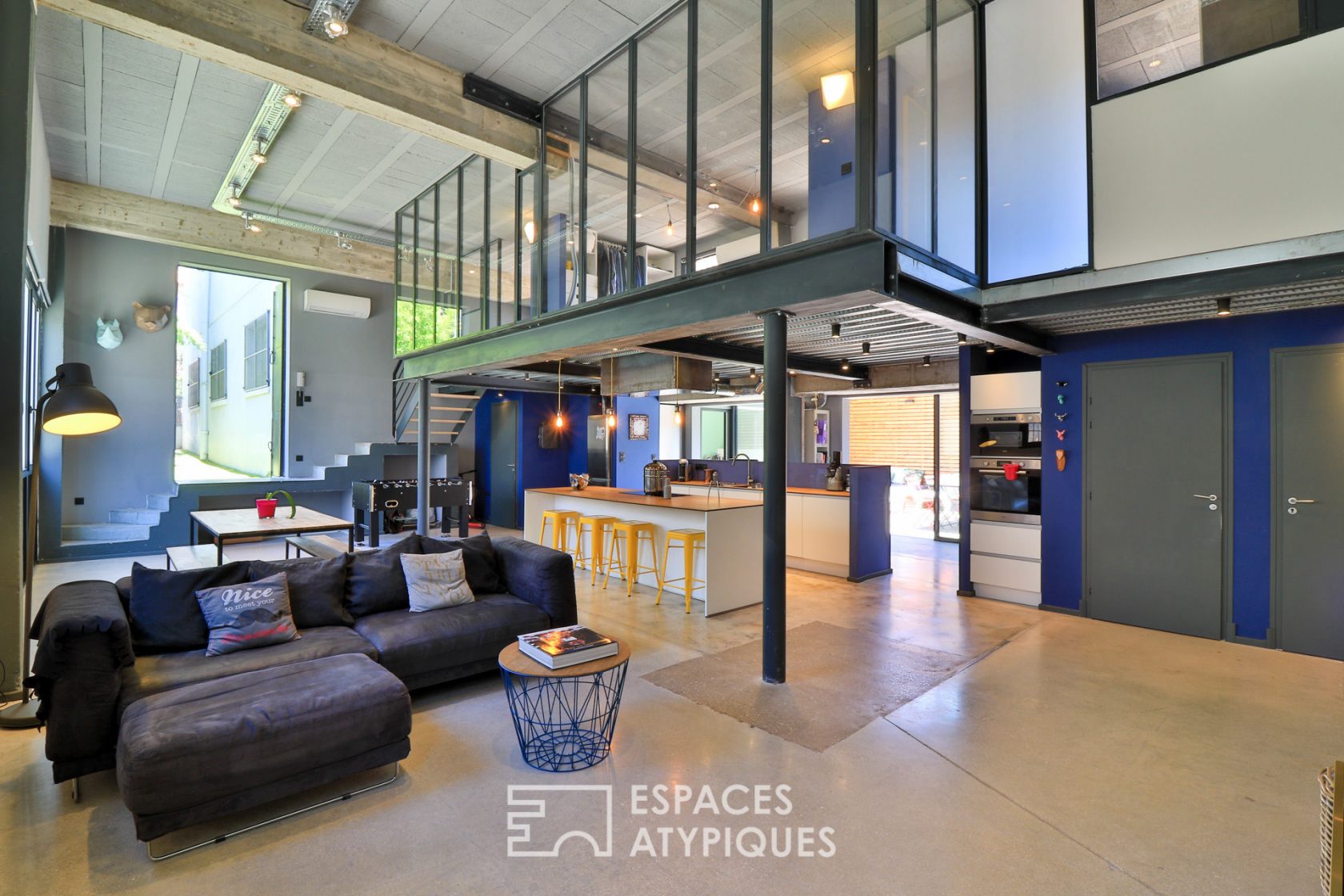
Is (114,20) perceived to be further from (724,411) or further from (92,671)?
(724,411)

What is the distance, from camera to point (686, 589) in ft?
19.0

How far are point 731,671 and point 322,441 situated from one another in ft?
27.6

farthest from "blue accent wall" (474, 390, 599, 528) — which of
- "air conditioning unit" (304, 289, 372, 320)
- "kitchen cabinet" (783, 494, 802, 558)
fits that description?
"kitchen cabinet" (783, 494, 802, 558)

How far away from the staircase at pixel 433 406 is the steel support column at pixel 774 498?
292 inches

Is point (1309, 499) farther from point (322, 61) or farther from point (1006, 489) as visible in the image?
point (322, 61)

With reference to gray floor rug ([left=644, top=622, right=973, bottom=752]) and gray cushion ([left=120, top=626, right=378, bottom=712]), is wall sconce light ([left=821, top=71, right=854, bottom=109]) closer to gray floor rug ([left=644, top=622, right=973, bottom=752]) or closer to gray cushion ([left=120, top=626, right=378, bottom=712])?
gray floor rug ([left=644, top=622, right=973, bottom=752])

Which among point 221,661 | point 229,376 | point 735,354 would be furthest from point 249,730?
point 229,376

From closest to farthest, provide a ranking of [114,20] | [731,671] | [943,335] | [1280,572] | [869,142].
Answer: [869,142]
[114,20]
[731,671]
[1280,572]
[943,335]

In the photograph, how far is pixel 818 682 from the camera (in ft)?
13.4

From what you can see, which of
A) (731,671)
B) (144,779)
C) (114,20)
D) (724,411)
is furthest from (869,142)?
(724,411)

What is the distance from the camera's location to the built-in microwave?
6039 millimetres

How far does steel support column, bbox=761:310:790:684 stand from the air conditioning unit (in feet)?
27.1

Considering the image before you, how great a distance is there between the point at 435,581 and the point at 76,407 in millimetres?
2056

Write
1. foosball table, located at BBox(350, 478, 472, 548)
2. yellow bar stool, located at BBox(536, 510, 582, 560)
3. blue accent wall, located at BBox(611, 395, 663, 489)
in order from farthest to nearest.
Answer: blue accent wall, located at BBox(611, 395, 663, 489)
foosball table, located at BBox(350, 478, 472, 548)
yellow bar stool, located at BBox(536, 510, 582, 560)
